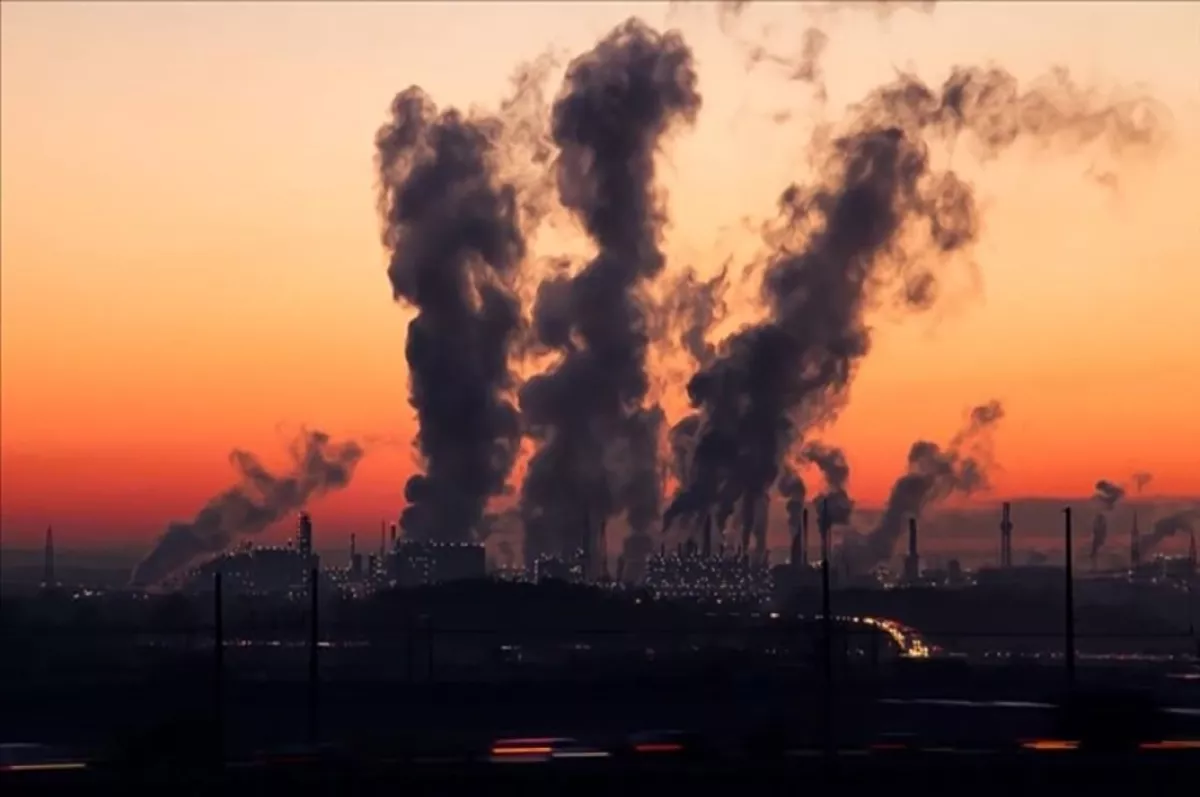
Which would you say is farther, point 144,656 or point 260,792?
point 144,656

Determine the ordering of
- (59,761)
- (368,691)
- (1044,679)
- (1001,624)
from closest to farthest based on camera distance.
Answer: (59,761), (368,691), (1044,679), (1001,624)

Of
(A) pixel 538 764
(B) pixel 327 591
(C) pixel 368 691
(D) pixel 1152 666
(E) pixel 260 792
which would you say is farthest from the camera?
(B) pixel 327 591

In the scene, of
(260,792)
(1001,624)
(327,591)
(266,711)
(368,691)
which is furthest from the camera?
(1001,624)

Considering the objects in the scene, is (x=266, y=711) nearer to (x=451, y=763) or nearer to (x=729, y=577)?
(x=451, y=763)

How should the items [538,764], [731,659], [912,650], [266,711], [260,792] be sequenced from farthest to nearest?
[912,650] → [731,659] → [266,711] → [538,764] → [260,792]

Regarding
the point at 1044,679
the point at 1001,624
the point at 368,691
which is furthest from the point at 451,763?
the point at 1001,624

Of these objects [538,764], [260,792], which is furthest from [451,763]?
[260,792]

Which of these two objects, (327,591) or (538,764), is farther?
(327,591)

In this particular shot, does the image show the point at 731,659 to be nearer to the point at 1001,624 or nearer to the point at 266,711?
the point at 266,711
